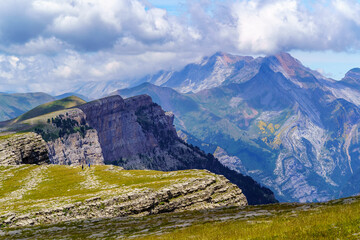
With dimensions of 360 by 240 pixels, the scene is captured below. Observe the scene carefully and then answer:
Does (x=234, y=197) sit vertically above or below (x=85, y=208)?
below

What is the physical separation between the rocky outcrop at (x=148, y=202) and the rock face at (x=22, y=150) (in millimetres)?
50918

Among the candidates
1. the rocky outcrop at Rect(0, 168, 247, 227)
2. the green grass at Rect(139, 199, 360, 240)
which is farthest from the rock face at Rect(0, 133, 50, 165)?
the green grass at Rect(139, 199, 360, 240)

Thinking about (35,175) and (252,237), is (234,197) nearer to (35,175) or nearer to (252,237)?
(35,175)

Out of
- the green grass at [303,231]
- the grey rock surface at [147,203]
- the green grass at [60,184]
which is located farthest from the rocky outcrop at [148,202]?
the green grass at [303,231]

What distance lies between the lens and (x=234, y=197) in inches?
3369

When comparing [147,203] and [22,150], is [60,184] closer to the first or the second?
[147,203]

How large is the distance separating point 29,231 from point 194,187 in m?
38.4

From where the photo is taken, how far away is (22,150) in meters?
116

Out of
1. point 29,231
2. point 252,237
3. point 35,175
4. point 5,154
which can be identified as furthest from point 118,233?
point 5,154

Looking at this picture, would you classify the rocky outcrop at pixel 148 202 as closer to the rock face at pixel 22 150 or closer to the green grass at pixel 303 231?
the green grass at pixel 303 231

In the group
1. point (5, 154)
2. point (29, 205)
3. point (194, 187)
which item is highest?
point (5, 154)

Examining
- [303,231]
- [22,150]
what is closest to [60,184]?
[22,150]

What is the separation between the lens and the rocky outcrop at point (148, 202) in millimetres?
60000

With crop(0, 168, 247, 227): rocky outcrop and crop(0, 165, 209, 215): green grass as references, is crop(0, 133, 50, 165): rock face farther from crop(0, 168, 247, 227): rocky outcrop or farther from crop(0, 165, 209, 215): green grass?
crop(0, 168, 247, 227): rocky outcrop
